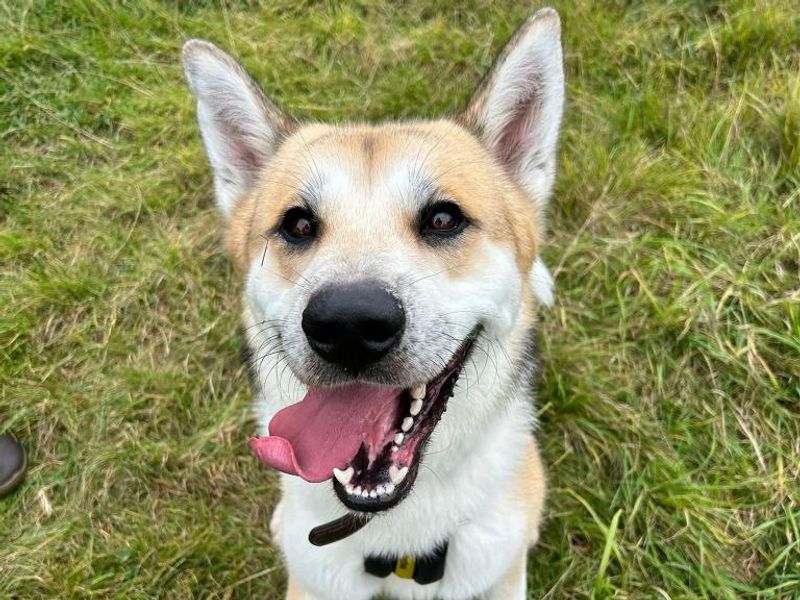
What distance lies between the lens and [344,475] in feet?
7.21

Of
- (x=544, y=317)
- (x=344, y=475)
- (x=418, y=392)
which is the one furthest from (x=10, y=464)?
(x=544, y=317)

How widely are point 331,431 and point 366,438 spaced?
0.14m

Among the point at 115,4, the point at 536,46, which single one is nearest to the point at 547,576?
the point at 536,46

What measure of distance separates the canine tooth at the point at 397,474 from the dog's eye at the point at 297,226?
0.95 m

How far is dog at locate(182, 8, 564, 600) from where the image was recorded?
2.11m

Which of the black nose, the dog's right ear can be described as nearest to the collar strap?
the black nose

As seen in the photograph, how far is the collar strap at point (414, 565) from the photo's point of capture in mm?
2738

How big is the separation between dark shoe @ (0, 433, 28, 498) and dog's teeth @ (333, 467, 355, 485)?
2.63 m

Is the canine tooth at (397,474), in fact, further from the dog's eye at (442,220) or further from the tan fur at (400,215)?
the dog's eye at (442,220)

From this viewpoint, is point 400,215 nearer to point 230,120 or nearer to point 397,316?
point 397,316

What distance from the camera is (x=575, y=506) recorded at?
3.64 meters

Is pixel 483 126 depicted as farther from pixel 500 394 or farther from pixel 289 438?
pixel 289 438

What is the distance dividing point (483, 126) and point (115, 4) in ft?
12.6

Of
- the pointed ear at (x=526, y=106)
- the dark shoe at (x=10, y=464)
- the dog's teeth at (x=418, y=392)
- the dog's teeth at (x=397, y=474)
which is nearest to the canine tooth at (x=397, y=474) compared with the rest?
the dog's teeth at (x=397, y=474)
